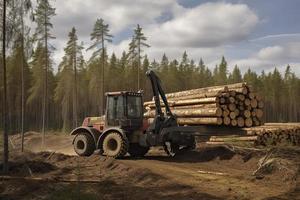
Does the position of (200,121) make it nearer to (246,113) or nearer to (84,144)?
(246,113)

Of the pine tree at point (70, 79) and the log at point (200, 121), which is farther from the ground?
the pine tree at point (70, 79)

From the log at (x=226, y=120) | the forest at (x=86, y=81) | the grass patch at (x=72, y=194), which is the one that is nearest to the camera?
the grass patch at (x=72, y=194)

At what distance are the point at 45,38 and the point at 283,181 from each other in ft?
93.4

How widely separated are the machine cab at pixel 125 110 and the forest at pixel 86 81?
14419 mm

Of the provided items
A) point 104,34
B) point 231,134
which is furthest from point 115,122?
point 104,34

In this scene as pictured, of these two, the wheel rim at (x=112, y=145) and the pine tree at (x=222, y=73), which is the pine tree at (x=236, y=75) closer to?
the pine tree at (x=222, y=73)

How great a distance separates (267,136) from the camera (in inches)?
738

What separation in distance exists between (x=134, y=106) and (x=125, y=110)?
481 millimetres

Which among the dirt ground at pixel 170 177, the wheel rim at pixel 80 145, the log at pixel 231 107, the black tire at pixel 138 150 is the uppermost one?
the log at pixel 231 107

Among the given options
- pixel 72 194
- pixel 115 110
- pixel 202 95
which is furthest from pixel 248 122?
pixel 72 194

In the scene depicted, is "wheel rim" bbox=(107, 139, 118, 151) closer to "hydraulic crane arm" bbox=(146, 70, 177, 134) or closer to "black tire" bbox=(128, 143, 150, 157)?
"black tire" bbox=(128, 143, 150, 157)

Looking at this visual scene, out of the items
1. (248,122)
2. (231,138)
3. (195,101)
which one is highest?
(195,101)

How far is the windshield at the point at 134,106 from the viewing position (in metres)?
18.8

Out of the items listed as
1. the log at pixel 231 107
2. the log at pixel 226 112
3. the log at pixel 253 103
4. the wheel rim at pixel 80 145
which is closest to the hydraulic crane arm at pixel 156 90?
the log at pixel 226 112
